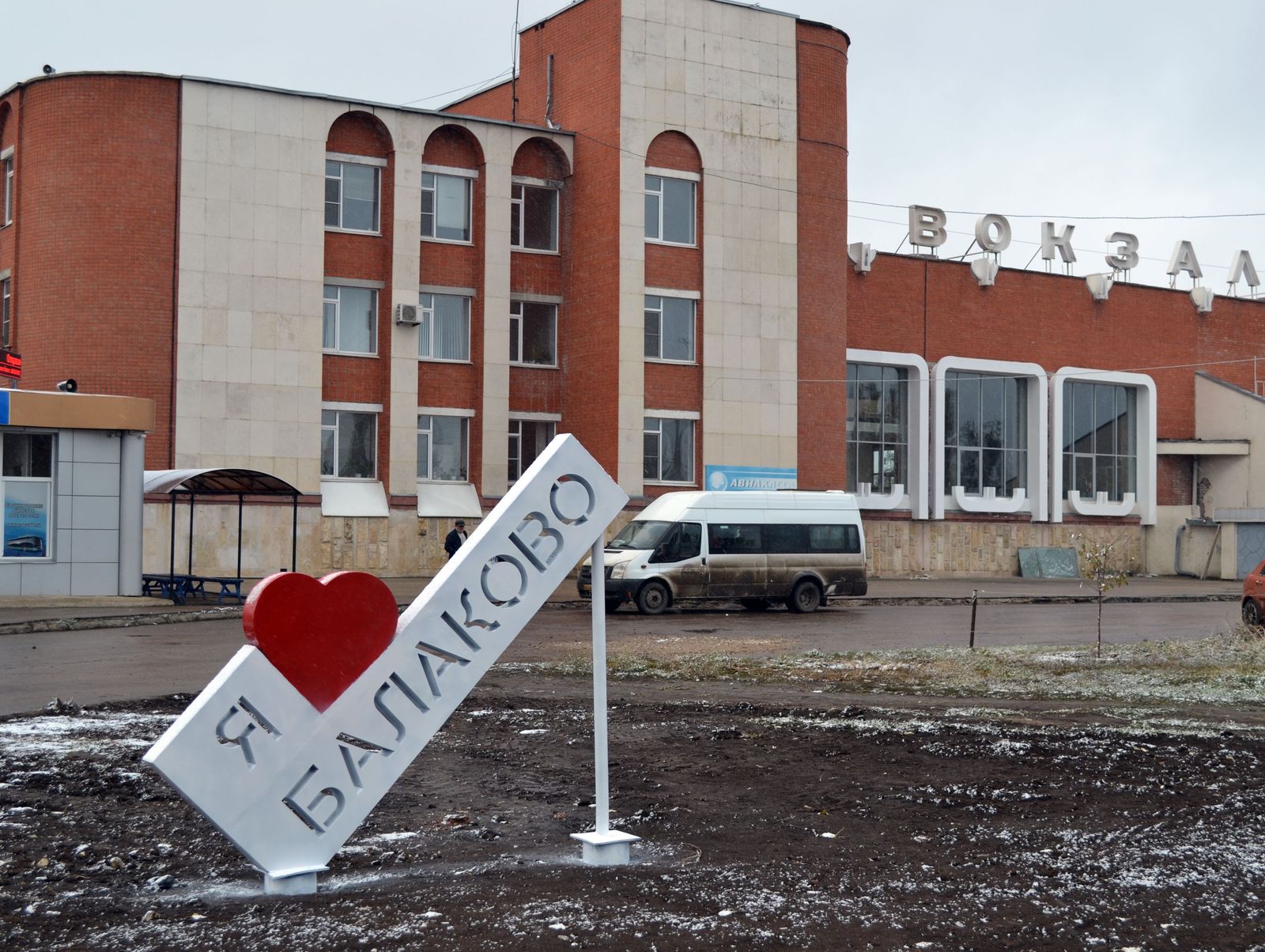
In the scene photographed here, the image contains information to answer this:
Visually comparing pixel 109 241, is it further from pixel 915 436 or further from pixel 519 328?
pixel 915 436

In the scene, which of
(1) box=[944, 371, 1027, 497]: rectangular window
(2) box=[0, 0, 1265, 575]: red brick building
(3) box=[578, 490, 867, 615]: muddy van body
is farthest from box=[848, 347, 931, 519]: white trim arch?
(3) box=[578, 490, 867, 615]: muddy van body

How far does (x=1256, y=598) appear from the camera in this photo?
2302 cm

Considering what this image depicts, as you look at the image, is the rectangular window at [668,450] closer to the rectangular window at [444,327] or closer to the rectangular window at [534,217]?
the rectangular window at [444,327]

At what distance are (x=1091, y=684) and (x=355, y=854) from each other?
391 inches

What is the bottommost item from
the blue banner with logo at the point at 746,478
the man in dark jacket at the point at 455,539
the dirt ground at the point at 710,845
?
the dirt ground at the point at 710,845

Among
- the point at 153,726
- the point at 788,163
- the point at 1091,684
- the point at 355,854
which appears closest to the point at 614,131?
the point at 788,163

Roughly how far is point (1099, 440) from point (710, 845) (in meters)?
48.1

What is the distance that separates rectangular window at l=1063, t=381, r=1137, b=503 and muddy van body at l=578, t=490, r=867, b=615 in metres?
24.3

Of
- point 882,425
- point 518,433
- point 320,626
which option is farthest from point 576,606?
point 320,626

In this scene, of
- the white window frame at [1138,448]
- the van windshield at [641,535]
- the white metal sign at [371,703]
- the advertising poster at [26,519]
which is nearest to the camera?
the white metal sign at [371,703]

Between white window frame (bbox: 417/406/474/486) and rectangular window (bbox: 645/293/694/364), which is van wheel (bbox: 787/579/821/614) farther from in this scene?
white window frame (bbox: 417/406/474/486)

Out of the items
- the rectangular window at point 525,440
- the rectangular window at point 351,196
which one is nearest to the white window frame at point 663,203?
the rectangular window at point 525,440

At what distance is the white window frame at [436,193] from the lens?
38781mm

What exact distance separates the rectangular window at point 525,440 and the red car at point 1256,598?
847 inches
